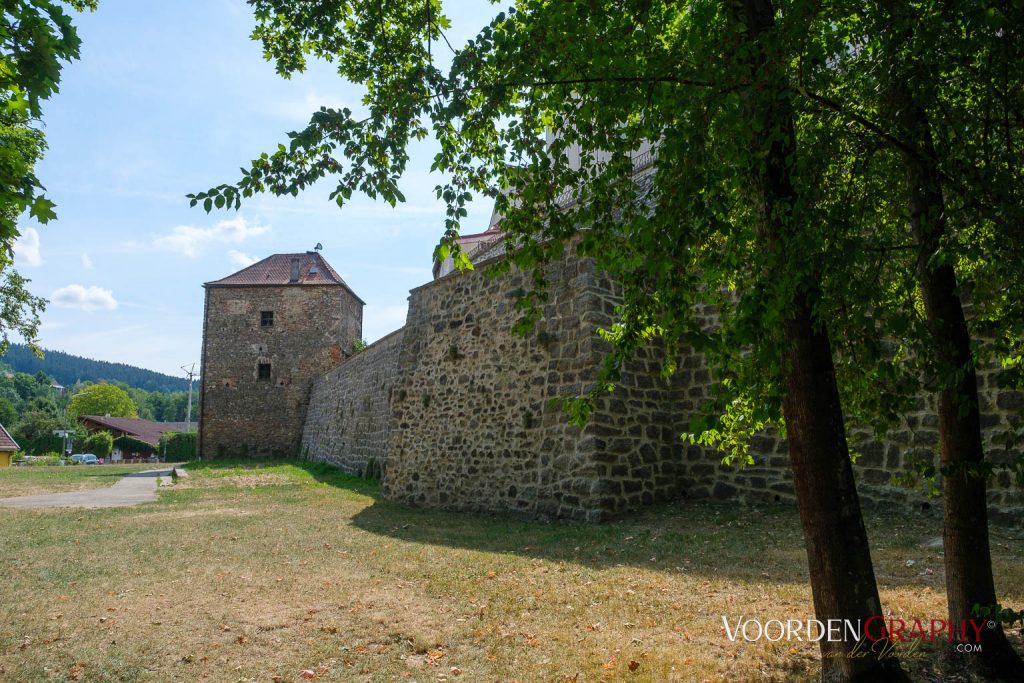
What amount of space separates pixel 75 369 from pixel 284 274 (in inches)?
7278

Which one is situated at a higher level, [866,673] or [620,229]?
[620,229]

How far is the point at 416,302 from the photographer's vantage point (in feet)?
39.4

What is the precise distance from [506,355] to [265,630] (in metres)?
6.05

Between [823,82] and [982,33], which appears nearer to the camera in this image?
[982,33]

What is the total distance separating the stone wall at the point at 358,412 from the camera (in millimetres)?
16672

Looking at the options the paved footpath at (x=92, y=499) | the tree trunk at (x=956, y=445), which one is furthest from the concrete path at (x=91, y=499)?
the tree trunk at (x=956, y=445)

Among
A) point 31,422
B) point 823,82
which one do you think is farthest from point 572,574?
point 31,422

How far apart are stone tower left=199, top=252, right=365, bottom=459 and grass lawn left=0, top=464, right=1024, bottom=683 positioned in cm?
2203

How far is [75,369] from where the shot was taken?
176750mm

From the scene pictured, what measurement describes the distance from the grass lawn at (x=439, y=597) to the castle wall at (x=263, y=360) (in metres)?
22.0

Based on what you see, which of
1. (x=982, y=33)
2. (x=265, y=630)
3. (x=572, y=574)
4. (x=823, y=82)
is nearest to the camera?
(x=982, y=33)

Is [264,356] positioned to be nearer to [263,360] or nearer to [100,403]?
[263,360]

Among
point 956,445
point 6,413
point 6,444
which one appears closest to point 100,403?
point 6,413

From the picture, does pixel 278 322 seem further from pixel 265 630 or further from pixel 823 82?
pixel 823 82
